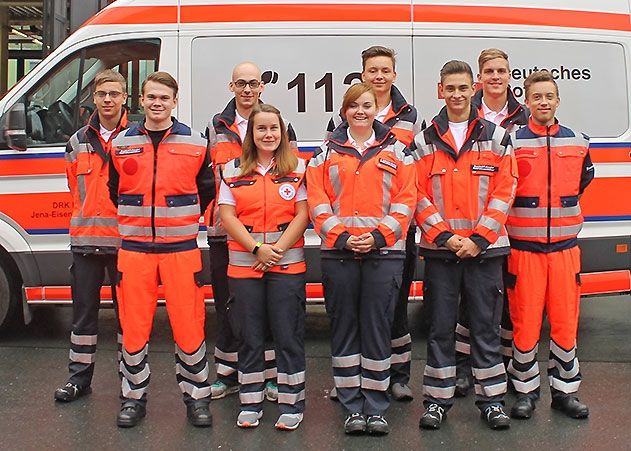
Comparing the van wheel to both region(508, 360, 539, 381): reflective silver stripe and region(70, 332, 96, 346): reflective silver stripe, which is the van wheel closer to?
region(70, 332, 96, 346): reflective silver stripe

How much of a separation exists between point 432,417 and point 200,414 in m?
1.24

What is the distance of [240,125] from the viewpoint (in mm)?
5070

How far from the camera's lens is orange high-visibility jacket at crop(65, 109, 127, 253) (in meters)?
5.02

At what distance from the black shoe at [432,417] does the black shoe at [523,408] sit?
0.42 meters

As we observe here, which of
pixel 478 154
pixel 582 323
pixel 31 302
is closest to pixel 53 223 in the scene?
pixel 31 302

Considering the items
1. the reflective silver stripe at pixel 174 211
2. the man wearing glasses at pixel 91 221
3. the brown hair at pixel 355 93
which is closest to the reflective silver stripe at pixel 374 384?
the reflective silver stripe at pixel 174 211

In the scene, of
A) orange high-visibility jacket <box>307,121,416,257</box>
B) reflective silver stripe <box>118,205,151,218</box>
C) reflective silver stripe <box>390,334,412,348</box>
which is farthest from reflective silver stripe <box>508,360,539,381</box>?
reflective silver stripe <box>118,205,151,218</box>

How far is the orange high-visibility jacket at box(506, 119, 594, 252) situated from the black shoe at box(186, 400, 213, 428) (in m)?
1.93

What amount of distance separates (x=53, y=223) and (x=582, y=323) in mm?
4417

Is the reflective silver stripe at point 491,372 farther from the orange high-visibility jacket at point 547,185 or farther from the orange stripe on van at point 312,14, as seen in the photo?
the orange stripe on van at point 312,14

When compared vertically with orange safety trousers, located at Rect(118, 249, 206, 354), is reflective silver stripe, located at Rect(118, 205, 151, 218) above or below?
above

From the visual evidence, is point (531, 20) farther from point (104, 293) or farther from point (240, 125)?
point (104, 293)

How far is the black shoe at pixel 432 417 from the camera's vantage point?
4.62 m

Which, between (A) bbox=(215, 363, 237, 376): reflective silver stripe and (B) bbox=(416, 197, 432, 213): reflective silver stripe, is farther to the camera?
(A) bbox=(215, 363, 237, 376): reflective silver stripe
